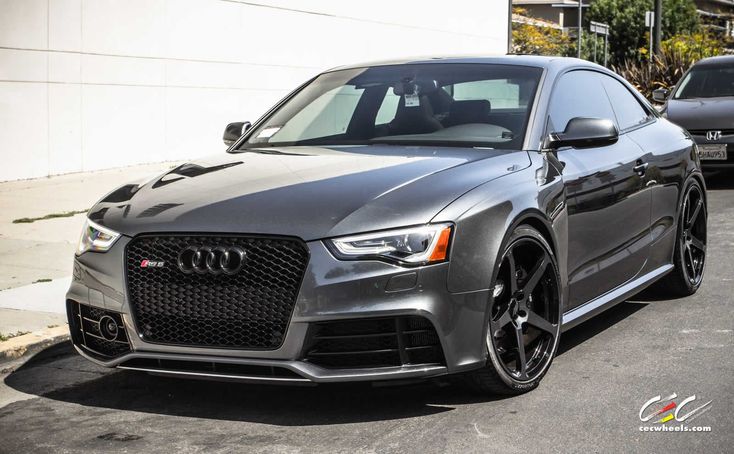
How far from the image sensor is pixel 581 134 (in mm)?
5895

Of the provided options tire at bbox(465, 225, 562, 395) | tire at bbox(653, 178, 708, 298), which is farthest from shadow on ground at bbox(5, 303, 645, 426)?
tire at bbox(653, 178, 708, 298)

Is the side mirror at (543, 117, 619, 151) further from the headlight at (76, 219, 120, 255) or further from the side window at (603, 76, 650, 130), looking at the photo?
the headlight at (76, 219, 120, 255)

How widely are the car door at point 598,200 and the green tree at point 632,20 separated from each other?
7451 centimetres

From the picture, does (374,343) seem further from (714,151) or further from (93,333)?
(714,151)

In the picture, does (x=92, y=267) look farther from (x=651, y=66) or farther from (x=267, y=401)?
(x=651, y=66)

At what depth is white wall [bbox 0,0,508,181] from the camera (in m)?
15.0

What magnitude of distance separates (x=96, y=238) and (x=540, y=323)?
2.06 meters

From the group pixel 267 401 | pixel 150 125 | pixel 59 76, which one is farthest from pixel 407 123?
pixel 150 125

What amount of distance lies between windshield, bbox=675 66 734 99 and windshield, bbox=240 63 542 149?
9.93 meters

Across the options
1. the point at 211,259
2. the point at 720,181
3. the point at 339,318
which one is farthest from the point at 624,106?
the point at 720,181

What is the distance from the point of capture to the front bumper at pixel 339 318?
4.59 m

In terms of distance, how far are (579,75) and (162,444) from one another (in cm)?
335

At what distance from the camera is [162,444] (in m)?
4.66

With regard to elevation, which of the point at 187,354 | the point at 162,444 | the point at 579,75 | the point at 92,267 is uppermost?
the point at 579,75
